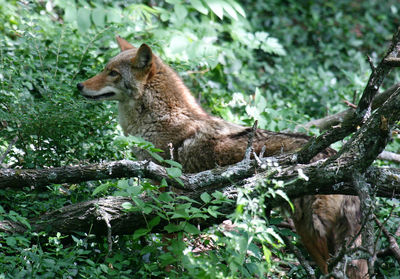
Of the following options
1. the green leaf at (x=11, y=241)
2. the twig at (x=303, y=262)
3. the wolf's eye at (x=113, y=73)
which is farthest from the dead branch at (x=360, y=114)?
the wolf's eye at (x=113, y=73)

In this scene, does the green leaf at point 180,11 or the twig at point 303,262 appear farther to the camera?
the green leaf at point 180,11

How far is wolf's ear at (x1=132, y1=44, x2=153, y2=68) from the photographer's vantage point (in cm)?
602

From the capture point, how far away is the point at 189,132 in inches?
227

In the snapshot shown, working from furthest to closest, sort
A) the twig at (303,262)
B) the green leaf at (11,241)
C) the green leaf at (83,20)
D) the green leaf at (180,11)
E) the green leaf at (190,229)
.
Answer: the green leaf at (180,11) < the green leaf at (83,20) < the twig at (303,262) < the green leaf at (11,241) < the green leaf at (190,229)

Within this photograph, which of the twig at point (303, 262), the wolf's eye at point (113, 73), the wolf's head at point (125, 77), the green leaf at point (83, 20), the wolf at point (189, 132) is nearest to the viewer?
the twig at point (303, 262)

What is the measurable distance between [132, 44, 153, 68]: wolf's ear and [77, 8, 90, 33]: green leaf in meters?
0.68

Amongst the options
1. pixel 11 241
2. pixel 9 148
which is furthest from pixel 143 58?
pixel 11 241

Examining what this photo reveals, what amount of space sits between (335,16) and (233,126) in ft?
26.3

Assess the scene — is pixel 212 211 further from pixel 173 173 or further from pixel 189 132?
pixel 189 132

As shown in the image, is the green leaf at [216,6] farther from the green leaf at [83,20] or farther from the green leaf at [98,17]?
the green leaf at [83,20]

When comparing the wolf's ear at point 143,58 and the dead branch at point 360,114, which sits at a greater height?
the dead branch at point 360,114

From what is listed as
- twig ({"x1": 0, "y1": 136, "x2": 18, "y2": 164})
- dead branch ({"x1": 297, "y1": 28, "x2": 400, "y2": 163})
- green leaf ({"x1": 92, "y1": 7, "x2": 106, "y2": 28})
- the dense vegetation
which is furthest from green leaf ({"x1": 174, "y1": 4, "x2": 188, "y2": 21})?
dead branch ({"x1": 297, "y1": 28, "x2": 400, "y2": 163})

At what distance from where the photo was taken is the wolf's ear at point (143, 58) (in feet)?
19.7

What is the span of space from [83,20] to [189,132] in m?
1.86
